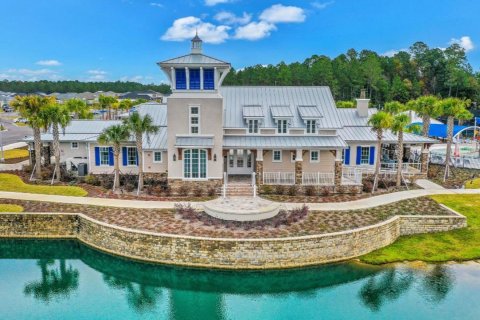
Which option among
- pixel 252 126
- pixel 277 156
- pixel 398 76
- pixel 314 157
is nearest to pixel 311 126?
pixel 314 157

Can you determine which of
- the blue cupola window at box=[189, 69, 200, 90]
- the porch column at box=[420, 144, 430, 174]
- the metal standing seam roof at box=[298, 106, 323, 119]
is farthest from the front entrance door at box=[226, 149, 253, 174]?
the porch column at box=[420, 144, 430, 174]

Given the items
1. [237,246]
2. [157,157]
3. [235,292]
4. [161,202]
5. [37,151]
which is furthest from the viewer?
[37,151]

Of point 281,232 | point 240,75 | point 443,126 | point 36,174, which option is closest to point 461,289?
point 281,232

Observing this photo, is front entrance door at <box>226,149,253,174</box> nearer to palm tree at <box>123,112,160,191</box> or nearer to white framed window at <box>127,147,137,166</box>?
palm tree at <box>123,112,160,191</box>

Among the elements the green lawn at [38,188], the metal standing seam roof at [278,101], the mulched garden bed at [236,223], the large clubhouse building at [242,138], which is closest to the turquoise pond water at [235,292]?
the mulched garden bed at [236,223]

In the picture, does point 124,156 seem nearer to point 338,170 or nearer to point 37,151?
point 37,151

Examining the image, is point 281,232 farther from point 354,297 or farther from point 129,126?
point 129,126

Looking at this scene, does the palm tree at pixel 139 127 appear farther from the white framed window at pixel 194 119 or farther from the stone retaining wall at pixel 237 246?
the stone retaining wall at pixel 237 246

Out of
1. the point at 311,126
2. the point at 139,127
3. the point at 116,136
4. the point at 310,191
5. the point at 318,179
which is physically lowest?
the point at 310,191
